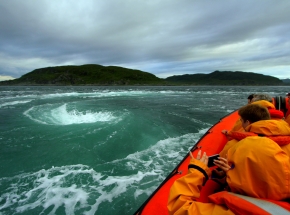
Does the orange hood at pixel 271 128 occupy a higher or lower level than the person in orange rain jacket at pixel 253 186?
higher

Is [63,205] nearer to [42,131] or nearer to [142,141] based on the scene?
[142,141]

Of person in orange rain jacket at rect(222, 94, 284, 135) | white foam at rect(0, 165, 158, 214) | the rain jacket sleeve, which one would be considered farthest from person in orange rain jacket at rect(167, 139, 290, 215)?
white foam at rect(0, 165, 158, 214)

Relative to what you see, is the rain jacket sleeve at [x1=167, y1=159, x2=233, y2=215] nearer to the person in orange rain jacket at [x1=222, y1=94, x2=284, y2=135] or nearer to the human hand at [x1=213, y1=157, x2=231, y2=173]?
the human hand at [x1=213, y1=157, x2=231, y2=173]

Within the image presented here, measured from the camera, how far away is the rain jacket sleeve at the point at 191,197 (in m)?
1.45

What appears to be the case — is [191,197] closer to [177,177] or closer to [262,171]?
[262,171]

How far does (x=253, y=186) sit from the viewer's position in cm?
130

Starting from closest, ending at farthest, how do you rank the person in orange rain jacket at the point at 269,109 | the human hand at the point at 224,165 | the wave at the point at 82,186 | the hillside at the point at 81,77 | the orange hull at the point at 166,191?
1. the human hand at the point at 224,165
2. the orange hull at the point at 166,191
3. the person in orange rain jacket at the point at 269,109
4. the wave at the point at 82,186
5. the hillside at the point at 81,77

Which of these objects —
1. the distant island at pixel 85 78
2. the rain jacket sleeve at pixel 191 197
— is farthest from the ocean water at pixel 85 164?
the distant island at pixel 85 78

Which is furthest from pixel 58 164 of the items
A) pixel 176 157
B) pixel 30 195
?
pixel 176 157

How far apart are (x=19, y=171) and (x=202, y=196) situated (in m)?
5.14

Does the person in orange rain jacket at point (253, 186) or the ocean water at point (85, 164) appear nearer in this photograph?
the person in orange rain jacket at point (253, 186)

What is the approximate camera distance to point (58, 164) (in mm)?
5387

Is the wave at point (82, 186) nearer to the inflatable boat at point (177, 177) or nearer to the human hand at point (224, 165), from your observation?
the inflatable boat at point (177, 177)

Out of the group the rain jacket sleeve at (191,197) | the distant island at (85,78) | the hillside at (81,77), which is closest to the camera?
the rain jacket sleeve at (191,197)
